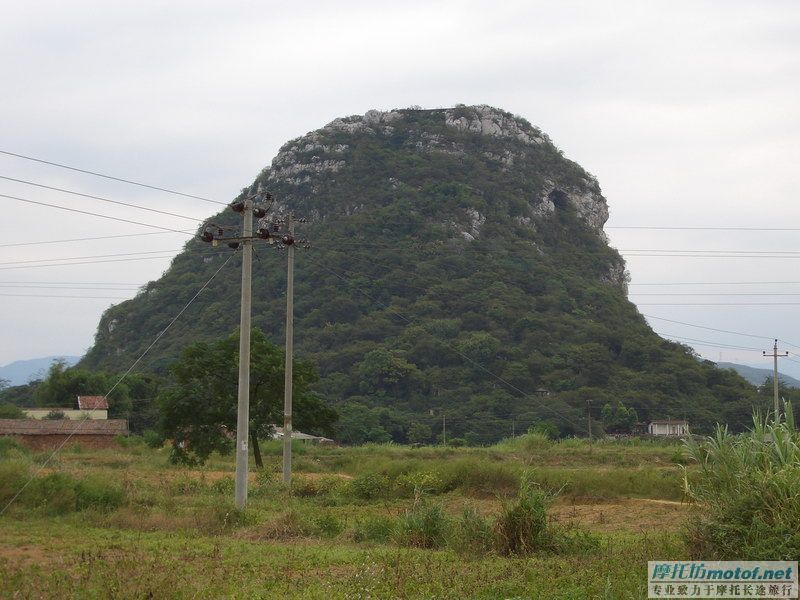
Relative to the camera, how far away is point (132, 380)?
63531 mm

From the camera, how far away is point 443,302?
85.4m

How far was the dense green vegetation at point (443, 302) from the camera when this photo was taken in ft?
228

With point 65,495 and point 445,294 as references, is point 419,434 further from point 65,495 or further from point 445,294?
point 65,495

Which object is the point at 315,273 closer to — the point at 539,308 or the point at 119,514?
the point at 539,308

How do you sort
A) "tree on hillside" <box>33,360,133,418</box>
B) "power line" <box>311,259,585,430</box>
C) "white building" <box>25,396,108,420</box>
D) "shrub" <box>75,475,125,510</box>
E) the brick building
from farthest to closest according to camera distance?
"power line" <box>311,259,585,430</box>
"tree on hillside" <box>33,360,133,418</box>
"white building" <box>25,396,108,420</box>
the brick building
"shrub" <box>75,475,125,510</box>

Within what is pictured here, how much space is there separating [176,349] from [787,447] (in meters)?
68.0

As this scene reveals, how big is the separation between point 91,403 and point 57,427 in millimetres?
13826

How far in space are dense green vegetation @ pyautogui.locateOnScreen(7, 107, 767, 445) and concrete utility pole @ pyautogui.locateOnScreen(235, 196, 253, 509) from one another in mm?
36261

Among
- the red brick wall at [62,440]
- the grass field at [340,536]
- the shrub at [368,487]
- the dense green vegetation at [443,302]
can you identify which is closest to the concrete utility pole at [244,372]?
the grass field at [340,536]

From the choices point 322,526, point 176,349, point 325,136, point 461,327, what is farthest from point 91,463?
point 325,136

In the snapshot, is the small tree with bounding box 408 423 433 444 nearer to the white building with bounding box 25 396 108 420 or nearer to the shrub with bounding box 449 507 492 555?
the white building with bounding box 25 396 108 420

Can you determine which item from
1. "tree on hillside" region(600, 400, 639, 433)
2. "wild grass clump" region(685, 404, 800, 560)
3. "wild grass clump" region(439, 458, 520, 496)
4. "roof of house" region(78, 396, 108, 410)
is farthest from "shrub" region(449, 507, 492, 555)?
"tree on hillside" region(600, 400, 639, 433)

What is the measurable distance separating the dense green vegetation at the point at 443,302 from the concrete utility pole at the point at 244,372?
36261mm

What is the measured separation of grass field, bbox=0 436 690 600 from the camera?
37.9ft
